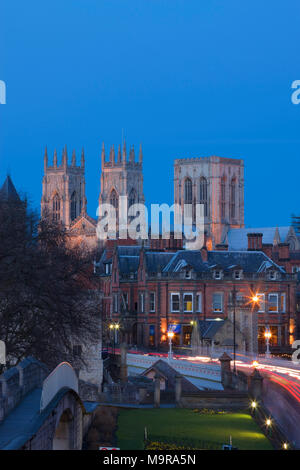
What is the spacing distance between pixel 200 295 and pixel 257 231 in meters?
87.3

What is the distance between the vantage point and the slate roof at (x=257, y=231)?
165125 mm

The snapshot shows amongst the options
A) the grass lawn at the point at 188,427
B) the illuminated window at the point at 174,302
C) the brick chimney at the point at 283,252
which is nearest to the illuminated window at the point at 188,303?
the illuminated window at the point at 174,302

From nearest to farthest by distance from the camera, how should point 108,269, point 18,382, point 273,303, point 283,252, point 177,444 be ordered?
point 18,382 → point 177,444 → point 273,303 → point 108,269 → point 283,252

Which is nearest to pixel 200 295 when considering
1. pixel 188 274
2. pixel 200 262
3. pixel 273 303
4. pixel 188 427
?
pixel 188 274

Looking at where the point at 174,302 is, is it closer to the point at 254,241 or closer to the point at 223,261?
the point at 223,261

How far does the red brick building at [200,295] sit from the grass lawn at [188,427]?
3016 cm

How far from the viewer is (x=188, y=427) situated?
4547cm

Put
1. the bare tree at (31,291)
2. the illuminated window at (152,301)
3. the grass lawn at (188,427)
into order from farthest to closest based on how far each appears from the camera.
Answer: the illuminated window at (152,301)
the grass lawn at (188,427)
the bare tree at (31,291)

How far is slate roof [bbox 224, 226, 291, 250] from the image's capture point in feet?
542

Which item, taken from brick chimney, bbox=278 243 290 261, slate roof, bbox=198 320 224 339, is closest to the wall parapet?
slate roof, bbox=198 320 224 339

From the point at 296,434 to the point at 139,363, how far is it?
84.9 feet

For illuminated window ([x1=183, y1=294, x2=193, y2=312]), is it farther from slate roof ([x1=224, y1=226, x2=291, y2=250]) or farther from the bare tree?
slate roof ([x1=224, y1=226, x2=291, y2=250])

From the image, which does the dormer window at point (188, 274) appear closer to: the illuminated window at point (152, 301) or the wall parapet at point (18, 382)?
the illuminated window at point (152, 301)
